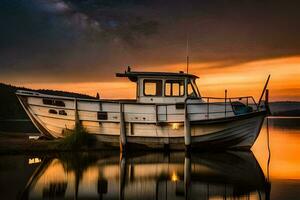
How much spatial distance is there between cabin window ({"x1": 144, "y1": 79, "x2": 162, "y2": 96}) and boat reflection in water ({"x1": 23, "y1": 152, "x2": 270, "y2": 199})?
10.9 ft

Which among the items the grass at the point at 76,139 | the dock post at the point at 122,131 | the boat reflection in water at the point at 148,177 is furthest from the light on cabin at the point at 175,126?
the grass at the point at 76,139

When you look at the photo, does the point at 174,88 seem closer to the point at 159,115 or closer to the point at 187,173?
the point at 159,115

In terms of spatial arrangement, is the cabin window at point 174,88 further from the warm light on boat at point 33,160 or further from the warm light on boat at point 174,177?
the warm light on boat at point 33,160

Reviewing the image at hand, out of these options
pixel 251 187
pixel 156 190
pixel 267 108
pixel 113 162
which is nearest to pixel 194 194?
pixel 156 190

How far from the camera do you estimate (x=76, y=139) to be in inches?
880

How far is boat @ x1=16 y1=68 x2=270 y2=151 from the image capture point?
22.4 meters

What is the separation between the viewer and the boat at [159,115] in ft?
73.4

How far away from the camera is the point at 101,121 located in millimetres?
22703

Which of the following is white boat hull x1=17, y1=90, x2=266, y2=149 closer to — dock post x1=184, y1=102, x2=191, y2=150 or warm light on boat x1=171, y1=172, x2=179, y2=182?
dock post x1=184, y1=102, x2=191, y2=150

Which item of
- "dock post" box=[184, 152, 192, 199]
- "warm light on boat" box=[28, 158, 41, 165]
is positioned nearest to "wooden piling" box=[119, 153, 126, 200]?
"dock post" box=[184, 152, 192, 199]

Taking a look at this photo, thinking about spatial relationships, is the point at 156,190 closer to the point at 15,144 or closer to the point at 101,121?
the point at 101,121

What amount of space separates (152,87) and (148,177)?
290 inches

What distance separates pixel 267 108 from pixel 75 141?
1050cm

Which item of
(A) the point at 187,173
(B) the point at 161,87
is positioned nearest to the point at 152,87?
(B) the point at 161,87
